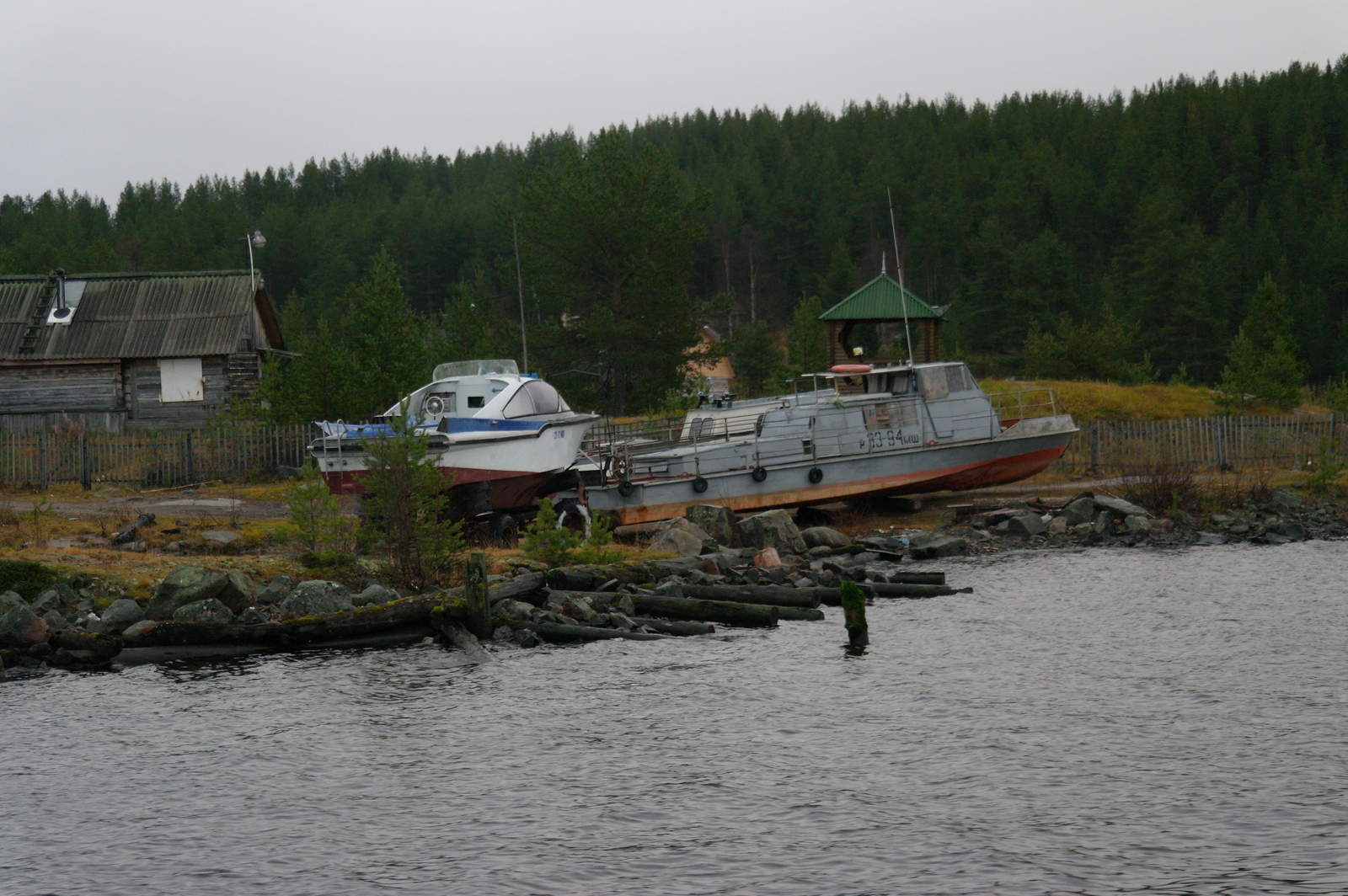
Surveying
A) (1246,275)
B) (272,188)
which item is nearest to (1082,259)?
(1246,275)

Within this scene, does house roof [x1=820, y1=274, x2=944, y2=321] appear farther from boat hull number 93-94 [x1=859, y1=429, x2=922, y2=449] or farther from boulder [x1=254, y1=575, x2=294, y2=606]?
boulder [x1=254, y1=575, x2=294, y2=606]

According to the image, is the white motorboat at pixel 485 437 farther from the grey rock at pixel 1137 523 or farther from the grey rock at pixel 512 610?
the grey rock at pixel 1137 523

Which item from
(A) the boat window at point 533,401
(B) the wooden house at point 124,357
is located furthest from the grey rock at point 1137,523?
(B) the wooden house at point 124,357

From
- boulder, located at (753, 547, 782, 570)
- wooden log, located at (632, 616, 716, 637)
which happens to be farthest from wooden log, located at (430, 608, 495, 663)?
boulder, located at (753, 547, 782, 570)

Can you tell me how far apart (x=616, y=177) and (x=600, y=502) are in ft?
62.7

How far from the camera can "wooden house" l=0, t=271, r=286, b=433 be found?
37.5 meters

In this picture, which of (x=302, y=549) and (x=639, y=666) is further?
(x=302, y=549)

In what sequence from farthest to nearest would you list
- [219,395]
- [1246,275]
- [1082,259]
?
[1082,259] → [1246,275] → [219,395]

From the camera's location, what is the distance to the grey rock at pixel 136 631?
1483 centimetres

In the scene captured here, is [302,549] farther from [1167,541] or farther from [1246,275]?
[1246,275]

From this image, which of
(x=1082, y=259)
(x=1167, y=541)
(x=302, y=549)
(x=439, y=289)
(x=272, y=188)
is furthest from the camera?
(x=272, y=188)

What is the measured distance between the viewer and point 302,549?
736 inches

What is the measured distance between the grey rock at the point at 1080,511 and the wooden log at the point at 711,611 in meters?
11.1

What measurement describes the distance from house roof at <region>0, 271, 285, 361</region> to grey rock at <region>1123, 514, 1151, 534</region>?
26484 mm
